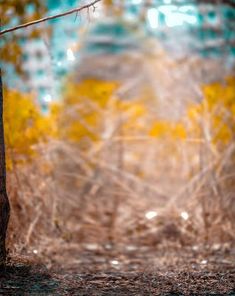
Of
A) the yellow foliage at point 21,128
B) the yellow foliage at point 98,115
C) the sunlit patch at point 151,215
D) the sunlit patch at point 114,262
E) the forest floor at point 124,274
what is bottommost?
the sunlit patch at point 114,262

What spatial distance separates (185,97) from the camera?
887cm

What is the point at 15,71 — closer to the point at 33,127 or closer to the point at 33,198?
the point at 33,127

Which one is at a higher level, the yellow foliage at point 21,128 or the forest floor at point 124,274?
the yellow foliage at point 21,128

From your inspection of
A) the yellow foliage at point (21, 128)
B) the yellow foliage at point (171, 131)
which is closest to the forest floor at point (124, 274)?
the yellow foliage at point (21, 128)

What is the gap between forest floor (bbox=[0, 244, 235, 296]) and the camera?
3.86 metres

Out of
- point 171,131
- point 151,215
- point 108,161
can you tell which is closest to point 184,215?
point 151,215

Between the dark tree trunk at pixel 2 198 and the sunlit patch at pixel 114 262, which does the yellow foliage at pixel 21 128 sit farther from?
the sunlit patch at pixel 114 262

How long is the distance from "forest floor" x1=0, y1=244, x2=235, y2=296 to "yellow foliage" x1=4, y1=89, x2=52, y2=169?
3.27 feet

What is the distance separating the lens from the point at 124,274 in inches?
185

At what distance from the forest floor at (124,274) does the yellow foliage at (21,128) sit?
1.00m

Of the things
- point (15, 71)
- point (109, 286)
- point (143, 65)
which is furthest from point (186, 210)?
point (143, 65)

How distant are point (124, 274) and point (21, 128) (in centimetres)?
222

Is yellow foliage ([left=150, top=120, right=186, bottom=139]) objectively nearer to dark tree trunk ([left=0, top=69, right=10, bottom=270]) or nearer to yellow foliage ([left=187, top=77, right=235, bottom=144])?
yellow foliage ([left=187, top=77, right=235, bottom=144])

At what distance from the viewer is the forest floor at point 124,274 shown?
12.7 feet
